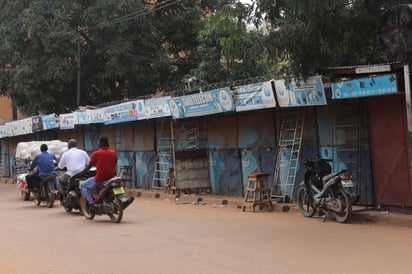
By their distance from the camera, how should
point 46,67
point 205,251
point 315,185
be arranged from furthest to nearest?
point 46,67 < point 315,185 < point 205,251

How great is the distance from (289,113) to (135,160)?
8.42 m

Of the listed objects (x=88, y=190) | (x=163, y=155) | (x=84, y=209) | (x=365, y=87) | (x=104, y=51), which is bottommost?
(x=84, y=209)

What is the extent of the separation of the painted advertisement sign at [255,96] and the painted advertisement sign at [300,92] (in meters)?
0.20

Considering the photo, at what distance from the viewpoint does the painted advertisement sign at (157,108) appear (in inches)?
627

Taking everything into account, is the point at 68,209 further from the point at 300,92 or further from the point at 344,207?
the point at 344,207

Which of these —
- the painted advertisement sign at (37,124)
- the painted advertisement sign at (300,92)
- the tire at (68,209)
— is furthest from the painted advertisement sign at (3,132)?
the painted advertisement sign at (300,92)

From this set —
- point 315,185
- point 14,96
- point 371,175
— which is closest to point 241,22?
point 315,185

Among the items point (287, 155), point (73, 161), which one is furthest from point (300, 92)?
point (73, 161)

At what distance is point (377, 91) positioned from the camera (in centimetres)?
959

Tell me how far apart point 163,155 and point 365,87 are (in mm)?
9375

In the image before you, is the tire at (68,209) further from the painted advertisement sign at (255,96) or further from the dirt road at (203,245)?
the painted advertisement sign at (255,96)

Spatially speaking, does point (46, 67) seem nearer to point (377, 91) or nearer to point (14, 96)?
point (14, 96)

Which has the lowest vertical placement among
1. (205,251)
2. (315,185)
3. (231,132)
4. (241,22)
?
(205,251)

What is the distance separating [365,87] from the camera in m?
9.79
